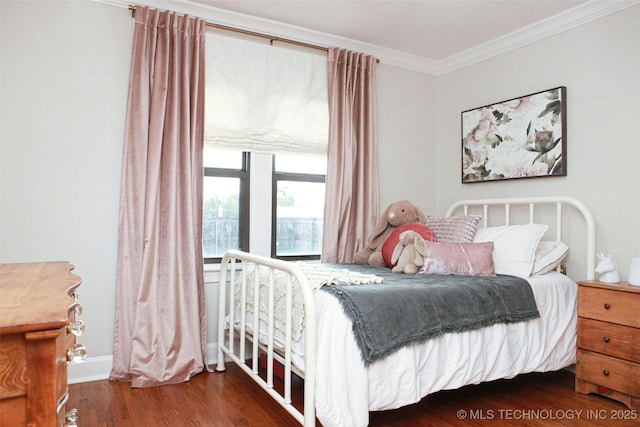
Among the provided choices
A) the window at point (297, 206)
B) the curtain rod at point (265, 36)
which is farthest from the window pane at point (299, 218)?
the curtain rod at point (265, 36)

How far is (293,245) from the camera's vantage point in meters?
3.39

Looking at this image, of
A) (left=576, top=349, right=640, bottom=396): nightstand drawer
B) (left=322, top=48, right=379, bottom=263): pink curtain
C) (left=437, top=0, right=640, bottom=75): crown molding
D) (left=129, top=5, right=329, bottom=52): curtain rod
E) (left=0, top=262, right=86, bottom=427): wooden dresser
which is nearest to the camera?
(left=0, top=262, right=86, bottom=427): wooden dresser

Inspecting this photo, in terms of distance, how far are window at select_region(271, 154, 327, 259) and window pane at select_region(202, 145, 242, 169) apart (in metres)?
0.28

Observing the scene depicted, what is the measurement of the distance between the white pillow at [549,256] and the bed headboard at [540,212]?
135 millimetres

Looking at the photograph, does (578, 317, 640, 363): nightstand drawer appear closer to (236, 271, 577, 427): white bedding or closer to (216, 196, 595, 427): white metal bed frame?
(236, 271, 577, 427): white bedding

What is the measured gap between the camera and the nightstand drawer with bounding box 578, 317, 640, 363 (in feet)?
7.52

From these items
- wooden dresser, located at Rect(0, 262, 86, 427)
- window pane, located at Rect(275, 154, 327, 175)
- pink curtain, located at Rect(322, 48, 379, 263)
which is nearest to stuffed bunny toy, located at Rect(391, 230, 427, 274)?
pink curtain, located at Rect(322, 48, 379, 263)

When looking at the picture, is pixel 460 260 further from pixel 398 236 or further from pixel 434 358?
pixel 434 358

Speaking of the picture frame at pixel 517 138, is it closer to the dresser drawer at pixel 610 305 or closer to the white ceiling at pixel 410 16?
the white ceiling at pixel 410 16

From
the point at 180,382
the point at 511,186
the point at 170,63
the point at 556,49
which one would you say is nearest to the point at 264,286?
the point at 180,382

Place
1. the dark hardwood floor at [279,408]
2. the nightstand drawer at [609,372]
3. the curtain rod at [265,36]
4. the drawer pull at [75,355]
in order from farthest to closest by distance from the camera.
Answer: the curtain rod at [265,36]
the nightstand drawer at [609,372]
the dark hardwood floor at [279,408]
the drawer pull at [75,355]

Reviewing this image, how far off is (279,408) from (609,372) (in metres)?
1.73

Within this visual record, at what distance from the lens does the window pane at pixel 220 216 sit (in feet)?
10.1

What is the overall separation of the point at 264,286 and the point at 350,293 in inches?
28.2
